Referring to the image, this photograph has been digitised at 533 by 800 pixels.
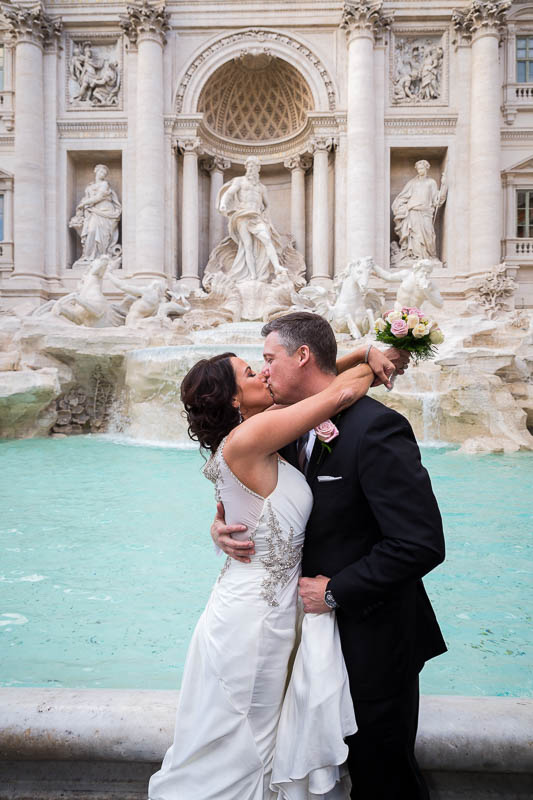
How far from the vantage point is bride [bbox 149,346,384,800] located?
1.21 metres

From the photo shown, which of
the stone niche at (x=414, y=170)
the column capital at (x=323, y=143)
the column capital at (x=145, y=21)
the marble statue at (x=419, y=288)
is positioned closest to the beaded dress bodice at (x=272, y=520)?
the marble statue at (x=419, y=288)

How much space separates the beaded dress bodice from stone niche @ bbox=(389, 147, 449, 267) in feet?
51.8

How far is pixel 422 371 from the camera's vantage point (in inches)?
332

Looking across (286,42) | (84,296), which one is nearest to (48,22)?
(286,42)

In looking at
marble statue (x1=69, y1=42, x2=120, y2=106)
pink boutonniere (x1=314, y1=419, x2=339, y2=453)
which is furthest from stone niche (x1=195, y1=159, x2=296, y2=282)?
pink boutonniere (x1=314, y1=419, x2=339, y2=453)

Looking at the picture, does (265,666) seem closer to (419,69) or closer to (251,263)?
(251,263)

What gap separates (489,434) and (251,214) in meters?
9.07

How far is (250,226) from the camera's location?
1424cm

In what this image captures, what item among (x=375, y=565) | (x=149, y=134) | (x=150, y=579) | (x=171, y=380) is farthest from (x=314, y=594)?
(x=149, y=134)

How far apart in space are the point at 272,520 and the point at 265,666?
1.11 ft

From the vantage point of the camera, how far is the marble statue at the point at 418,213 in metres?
15.4

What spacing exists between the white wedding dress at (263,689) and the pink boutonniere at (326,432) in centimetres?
13

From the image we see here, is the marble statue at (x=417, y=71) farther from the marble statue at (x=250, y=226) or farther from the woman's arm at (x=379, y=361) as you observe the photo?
the woman's arm at (x=379, y=361)

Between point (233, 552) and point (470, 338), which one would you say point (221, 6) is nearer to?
point (470, 338)
